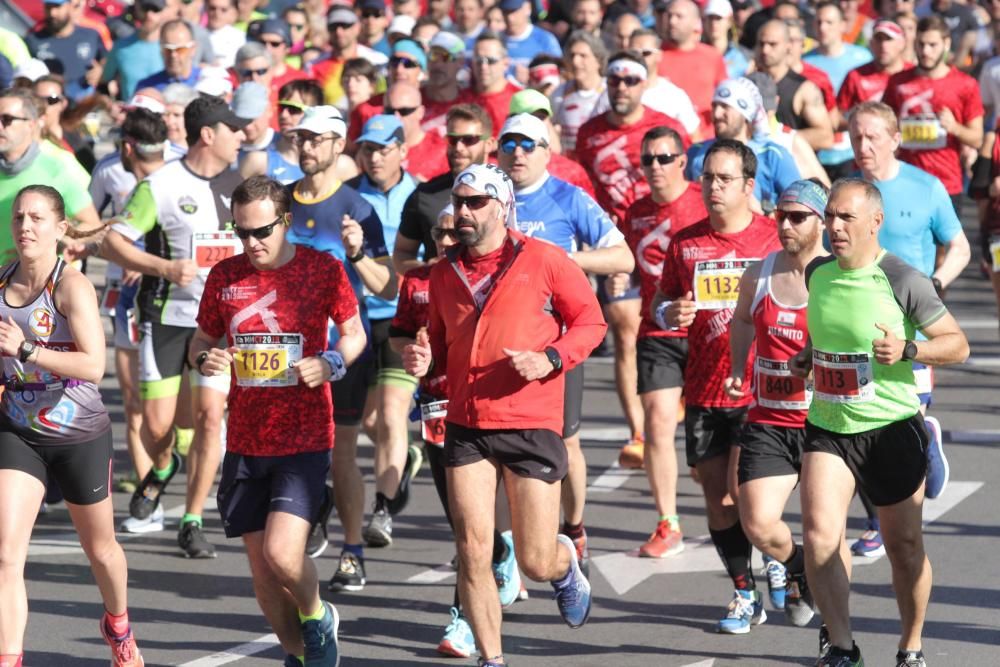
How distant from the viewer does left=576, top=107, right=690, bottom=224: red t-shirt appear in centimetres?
1195

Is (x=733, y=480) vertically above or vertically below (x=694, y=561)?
above

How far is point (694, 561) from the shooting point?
9.52 meters

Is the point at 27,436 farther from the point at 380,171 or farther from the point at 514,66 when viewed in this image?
the point at 514,66

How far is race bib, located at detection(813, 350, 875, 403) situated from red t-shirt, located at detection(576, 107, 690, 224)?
15.4 ft

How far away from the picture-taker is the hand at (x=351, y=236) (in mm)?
8633

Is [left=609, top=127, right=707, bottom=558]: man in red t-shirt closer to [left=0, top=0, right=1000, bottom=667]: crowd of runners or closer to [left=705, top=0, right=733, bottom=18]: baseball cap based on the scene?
[left=0, top=0, right=1000, bottom=667]: crowd of runners

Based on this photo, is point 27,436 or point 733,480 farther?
point 733,480

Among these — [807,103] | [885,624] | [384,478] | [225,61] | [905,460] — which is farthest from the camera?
[225,61]

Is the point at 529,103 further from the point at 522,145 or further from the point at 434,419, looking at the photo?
the point at 434,419

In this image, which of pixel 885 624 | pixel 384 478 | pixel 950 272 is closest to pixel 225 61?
pixel 384 478

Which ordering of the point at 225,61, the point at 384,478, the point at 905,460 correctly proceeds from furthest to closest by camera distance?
the point at 225,61, the point at 384,478, the point at 905,460

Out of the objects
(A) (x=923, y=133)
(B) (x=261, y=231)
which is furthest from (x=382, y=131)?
(A) (x=923, y=133)

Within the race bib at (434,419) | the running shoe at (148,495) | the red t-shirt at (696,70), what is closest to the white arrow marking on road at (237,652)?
the race bib at (434,419)

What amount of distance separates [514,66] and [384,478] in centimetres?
777
